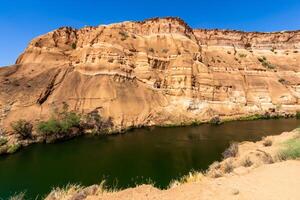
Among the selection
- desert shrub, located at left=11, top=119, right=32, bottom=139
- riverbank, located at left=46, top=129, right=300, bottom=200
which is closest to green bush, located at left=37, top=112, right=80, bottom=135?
desert shrub, located at left=11, top=119, right=32, bottom=139

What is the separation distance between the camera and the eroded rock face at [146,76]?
155 feet

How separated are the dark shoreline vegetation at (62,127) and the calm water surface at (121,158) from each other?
6.45 feet

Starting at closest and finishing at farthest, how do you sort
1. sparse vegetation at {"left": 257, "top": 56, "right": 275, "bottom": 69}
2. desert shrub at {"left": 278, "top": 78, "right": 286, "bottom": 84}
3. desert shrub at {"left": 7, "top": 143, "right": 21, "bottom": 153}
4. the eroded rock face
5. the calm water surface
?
the calm water surface
desert shrub at {"left": 7, "top": 143, "right": 21, "bottom": 153}
the eroded rock face
desert shrub at {"left": 278, "top": 78, "right": 286, "bottom": 84}
sparse vegetation at {"left": 257, "top": 56, "right": 275, "bottom": 69}

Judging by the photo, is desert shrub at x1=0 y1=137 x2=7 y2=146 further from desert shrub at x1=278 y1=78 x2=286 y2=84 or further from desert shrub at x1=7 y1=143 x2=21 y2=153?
desert shrub at x1=278 y1=78 x2=286 y2=84

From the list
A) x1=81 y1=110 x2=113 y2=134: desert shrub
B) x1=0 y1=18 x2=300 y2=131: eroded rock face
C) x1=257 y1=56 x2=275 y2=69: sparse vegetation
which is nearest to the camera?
x1=81 y1=110 x2=113 y2=134: desert shrub

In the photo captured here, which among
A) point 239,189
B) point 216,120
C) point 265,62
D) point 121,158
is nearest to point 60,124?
point 121,158

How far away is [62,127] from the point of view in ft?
129

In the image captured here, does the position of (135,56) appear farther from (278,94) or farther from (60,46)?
(278,94)

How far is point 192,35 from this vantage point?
68.8m

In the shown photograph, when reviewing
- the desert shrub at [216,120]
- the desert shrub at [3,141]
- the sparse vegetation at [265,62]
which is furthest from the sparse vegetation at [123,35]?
the sparse vegetation at [265,62]

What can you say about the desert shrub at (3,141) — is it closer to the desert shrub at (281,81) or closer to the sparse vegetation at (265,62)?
the desert shrub at (281,81)

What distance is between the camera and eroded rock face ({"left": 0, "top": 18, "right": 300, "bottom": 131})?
47.2m

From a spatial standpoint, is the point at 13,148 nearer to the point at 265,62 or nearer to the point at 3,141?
the point at 3,141

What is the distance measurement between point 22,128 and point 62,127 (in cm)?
525
